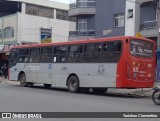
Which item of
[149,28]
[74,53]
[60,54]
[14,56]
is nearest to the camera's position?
[74,53]

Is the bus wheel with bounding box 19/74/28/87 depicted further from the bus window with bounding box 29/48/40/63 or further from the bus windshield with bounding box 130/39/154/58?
the bus windshield with bounding box 130/39/154/58

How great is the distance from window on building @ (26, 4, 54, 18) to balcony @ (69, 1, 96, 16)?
16796 millimetres

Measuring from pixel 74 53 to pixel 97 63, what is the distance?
2062 mm

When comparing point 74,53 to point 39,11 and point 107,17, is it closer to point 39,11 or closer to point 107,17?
point 107,17

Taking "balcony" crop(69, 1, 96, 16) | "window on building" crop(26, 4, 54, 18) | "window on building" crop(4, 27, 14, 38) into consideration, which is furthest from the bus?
"window on building" crop(26, 4, 54, 18)

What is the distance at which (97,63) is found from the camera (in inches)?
762

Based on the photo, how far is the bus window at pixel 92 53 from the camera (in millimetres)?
19328

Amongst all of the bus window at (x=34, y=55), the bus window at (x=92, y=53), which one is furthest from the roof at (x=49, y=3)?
the bus window at (x=92, y=53)

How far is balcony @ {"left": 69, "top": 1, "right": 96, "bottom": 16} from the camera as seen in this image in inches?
1448

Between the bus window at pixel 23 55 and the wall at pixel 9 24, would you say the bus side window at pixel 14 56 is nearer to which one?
the bus window at pixel 23 55

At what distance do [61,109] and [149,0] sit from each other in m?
18.5

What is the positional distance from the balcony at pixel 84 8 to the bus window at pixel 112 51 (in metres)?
18.3

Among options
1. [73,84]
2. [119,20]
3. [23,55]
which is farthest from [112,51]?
[119,20]

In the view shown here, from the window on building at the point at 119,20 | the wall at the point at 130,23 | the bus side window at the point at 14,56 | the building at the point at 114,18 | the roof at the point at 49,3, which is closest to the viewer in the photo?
the bus side window at the point at 14,56
